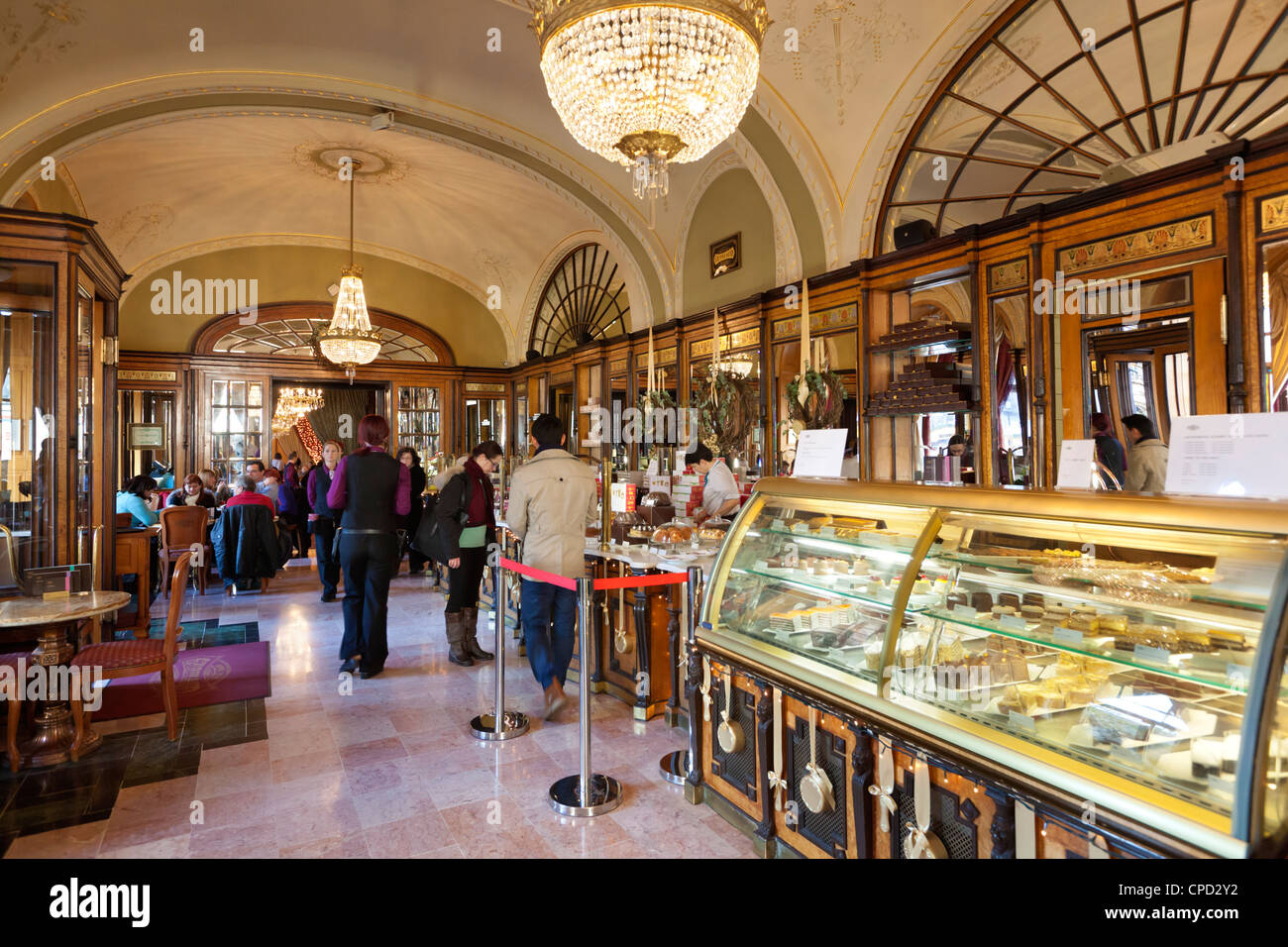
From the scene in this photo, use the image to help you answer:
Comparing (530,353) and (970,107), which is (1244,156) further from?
(530,353)

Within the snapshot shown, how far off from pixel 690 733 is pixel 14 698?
3.48 m

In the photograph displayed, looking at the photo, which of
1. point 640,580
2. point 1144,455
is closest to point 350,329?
point 640,580

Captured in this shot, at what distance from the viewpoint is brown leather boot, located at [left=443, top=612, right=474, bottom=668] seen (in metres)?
5.34

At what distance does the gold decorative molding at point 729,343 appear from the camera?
24.7ft

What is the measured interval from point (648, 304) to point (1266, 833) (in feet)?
28.3

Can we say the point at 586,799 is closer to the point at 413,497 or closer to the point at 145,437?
the point at 413,497

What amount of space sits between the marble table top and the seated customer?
3978 millimetres

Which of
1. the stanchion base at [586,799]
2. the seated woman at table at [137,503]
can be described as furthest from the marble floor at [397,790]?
the seated woman at table at [137,503]

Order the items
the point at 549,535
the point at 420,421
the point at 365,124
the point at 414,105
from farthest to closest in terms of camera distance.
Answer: the point at 420,421, the point at 365,124, the point at 414,105, the point at 549,535

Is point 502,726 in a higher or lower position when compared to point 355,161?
lower

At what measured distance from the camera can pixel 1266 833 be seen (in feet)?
4.48

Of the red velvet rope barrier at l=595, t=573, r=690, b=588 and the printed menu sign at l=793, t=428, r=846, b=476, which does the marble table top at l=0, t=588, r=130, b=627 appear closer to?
the red velvet rope barrier at l=595, t=573, r=690, b=588

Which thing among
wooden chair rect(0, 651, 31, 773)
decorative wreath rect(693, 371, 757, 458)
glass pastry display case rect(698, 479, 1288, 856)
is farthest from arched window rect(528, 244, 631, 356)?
glass pastry display case rect(698, 479, 1288, 856)

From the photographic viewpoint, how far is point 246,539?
773 cm
